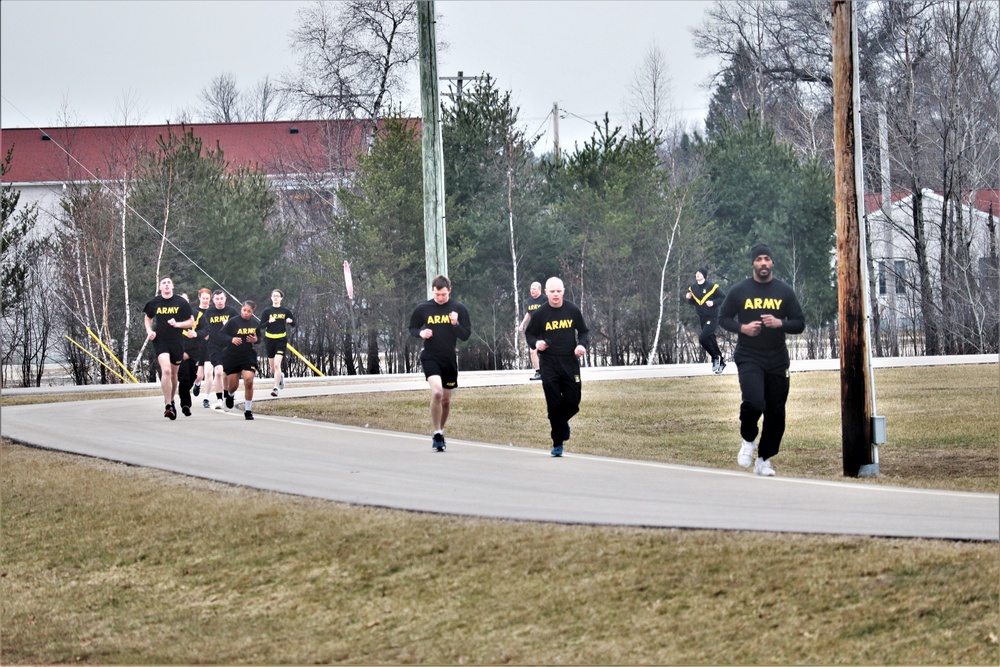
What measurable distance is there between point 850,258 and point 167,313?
423 inches

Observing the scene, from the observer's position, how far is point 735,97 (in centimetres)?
6425

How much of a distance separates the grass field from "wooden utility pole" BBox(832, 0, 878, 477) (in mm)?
731

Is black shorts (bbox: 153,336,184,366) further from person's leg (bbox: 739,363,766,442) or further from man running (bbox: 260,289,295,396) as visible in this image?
person's leg (bbox: 739,363,766,442)

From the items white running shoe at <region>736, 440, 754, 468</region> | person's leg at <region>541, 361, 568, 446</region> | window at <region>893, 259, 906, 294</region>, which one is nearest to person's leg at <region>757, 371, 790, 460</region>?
white running shoe at <region>736, 440, 754, 468</region>

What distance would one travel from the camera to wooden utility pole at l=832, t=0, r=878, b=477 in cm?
1417

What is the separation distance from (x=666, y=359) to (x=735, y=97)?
2475cm

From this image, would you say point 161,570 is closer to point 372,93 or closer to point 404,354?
point 404,354

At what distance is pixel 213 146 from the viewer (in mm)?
64500

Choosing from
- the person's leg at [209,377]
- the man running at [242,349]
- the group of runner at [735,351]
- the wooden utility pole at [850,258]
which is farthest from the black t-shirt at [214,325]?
the wooden utility pole at [850,258]

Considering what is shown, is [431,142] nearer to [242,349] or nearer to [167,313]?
[242,349]

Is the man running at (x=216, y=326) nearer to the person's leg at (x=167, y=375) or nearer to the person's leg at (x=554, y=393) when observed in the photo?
the person's leg at (x=167, y=375)

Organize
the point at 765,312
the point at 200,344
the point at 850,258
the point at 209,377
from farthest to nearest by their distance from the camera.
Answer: the point at 209,377, the point at 200,344, the point at 850,258, the point at 765,312

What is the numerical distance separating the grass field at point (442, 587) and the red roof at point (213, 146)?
127 ft

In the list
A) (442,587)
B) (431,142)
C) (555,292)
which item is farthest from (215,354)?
(442,587)
